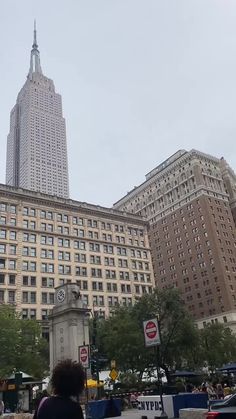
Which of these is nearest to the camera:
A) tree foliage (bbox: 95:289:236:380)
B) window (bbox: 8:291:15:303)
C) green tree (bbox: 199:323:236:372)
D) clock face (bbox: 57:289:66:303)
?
clock face (bbox: 57:289:66:303)

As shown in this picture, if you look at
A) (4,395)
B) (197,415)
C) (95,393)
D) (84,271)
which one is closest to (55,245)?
(84,271)

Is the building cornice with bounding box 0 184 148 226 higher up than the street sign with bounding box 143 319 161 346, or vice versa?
the building cornice with bounding box 0 184 148 226

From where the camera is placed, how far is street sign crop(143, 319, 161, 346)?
17219 millimetres

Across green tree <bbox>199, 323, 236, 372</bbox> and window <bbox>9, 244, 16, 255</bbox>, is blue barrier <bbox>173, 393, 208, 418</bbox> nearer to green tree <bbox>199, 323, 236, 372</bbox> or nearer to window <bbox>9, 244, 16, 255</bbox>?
green tree <bbox>199, 323, 236, 372</bbox>

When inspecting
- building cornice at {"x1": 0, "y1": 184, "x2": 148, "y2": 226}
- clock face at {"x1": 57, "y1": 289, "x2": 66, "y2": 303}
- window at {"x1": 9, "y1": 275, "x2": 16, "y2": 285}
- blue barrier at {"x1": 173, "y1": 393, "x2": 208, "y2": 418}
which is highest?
building cornice at {"x1": 0, "y1": 184, "x2": 148, "y2": 226}

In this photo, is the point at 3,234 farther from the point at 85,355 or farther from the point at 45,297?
the point at 85,355

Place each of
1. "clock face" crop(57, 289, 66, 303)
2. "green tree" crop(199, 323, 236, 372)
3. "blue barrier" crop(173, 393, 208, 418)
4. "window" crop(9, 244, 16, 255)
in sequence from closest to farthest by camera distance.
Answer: "blue barrier" crop(173, 393, 208, 418)
"clock face" crop(57, 289, 66, 303)
"green tree" crop(199, 323, 236, 372)
"window" crop(9, 244, 16, 255)

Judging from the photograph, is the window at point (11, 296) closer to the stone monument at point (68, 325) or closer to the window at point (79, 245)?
the window at point (79, 245)

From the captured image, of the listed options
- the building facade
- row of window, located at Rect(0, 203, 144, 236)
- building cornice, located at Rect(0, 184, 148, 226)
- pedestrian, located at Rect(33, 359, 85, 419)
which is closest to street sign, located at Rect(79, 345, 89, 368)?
pedestrian, located at Rect(33, 359, 85, 419)

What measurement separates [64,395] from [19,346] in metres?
46.9

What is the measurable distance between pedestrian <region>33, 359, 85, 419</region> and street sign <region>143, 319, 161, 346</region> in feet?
42.5

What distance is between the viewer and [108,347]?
47125 mm

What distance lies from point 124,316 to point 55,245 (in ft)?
117

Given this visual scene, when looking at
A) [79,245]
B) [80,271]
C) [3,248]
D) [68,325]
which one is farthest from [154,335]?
[79,245]
